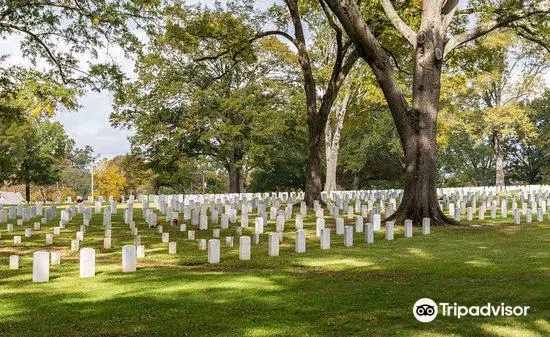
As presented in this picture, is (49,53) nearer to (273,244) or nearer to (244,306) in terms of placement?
(273,244)

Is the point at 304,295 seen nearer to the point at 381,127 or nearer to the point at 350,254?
the point at 350,254

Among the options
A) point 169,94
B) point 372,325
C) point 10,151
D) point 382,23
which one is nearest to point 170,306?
point 372,325

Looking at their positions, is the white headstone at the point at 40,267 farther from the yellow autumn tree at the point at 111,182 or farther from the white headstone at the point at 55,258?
the yellow autumn tree at the point at 111,182

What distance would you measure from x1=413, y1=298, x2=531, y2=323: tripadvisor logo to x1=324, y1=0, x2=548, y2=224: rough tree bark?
930 cm

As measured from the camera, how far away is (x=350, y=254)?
32.9 ft

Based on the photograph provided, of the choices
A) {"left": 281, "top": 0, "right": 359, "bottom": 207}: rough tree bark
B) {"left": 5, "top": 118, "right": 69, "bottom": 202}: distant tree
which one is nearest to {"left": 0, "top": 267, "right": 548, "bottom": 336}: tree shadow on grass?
{"left": 281, "top": 0, "right": 359, "bottom": 207}: rough tree bark

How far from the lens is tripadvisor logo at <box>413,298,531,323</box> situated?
5.53 metres

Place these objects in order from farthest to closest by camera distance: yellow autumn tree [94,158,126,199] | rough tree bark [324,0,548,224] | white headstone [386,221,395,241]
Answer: yellow autumn tree [94,158,126,199], rough tree bark [324,0,548,224], white headstone [386,221,395,241]

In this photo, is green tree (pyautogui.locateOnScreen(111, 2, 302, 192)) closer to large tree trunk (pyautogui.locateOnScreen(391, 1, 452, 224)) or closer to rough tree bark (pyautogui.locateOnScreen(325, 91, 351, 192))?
rough tree bark (pyautogui.locateOnScreen(325, 91, 351, 192))

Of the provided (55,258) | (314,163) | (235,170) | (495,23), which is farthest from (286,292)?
(235,170)

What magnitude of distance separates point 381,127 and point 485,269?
122 feet

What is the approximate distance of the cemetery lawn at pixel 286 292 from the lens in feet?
17.1

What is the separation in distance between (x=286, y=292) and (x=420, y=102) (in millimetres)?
10379

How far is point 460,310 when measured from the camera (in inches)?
224
